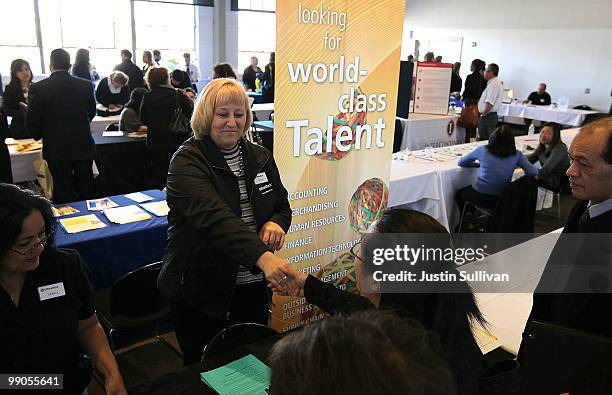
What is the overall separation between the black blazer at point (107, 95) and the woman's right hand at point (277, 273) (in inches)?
231

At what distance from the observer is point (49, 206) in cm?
159

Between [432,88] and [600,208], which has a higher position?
[432,88]

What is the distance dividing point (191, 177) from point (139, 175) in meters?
3.82

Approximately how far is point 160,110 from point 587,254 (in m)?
3.85

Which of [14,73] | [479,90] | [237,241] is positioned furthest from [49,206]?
[479,90]

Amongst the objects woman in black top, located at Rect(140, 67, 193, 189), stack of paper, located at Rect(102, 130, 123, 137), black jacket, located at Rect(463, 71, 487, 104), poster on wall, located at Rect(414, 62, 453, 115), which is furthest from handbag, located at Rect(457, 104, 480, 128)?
stack of paper, located at Rect(102, 130, 123, 137)

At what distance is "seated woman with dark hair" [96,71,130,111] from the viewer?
6.55 metres

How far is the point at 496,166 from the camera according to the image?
4.11 metres

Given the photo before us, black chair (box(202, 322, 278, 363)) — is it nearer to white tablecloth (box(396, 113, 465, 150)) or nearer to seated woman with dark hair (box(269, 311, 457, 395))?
seated woman with dark hair (box(269, 311, 457, 395))

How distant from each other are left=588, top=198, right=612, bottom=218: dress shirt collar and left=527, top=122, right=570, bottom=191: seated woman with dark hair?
11.9 feet

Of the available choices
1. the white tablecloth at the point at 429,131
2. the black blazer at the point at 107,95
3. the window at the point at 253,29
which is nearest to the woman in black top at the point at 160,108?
the black blazer at the point at 107,95

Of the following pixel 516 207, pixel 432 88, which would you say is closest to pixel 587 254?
pixel 516 207

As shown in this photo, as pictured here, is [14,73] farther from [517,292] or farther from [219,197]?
[517,292]

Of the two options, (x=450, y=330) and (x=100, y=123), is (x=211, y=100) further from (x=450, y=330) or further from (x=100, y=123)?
(x=100, y=123)
